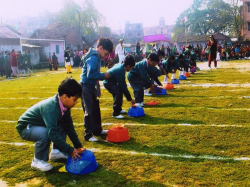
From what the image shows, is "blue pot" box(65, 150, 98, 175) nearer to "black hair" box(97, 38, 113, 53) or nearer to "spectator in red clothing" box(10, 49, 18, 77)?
"black hair" box(97, 38, 113, 53)

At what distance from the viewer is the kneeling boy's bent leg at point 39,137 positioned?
3164mm

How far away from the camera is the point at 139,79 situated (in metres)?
7.16

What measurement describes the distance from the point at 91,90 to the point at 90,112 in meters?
0.38

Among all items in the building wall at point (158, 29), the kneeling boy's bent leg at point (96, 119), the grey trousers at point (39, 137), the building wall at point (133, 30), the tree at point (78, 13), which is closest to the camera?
the grey trousers at point (39, 137)

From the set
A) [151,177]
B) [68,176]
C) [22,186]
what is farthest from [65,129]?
[151,177]

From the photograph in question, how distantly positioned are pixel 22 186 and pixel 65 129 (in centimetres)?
84

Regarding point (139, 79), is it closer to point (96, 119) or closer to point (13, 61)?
point (96, 119)

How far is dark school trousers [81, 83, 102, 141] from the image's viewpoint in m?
4.30

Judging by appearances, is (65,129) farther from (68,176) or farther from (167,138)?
(167,138)

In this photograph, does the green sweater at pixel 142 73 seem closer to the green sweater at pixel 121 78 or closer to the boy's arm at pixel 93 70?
the green sweater at pixel 121 78

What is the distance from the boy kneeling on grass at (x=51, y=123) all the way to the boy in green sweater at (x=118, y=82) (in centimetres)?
202

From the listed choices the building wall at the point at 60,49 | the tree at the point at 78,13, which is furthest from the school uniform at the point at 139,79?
the tree at the point at 78,13

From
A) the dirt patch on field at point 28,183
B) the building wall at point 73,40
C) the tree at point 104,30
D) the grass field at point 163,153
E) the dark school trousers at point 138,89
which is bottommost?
the dirt patch on field at point 28,183

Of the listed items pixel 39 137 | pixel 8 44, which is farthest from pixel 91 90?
pixel 8 44
